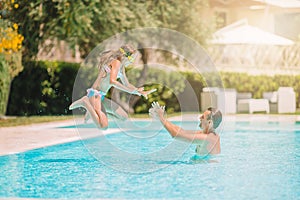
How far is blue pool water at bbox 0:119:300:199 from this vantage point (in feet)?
21.4

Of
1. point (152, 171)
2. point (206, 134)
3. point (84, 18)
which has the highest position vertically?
point (84, 18)

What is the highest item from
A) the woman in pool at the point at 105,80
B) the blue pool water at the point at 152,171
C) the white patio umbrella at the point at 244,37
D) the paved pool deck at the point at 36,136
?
the white patio umbrella at the point at 244,37

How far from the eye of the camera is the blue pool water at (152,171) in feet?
21.4

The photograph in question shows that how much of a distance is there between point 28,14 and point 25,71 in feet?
8.51

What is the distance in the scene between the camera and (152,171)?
8195 millimetres

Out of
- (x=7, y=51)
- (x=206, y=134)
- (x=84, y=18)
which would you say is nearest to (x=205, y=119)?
(x=206, y=134)

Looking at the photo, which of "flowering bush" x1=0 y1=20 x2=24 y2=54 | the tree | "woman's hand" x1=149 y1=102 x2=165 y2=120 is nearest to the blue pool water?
"woman's hand" x1=149 y1=102 x2=165 y2=120

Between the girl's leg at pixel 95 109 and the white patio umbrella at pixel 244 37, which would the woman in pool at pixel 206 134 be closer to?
the girl's leg at pixel 95 109

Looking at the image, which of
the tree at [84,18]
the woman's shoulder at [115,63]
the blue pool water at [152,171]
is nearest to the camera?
the blue pool water at [152,171]

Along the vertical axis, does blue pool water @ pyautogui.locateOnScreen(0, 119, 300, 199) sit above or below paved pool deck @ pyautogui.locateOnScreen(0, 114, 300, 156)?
below

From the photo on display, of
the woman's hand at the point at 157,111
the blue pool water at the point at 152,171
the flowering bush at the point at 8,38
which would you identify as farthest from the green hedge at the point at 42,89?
the woman's hand at the point at 157,111

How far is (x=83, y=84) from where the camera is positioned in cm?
2061

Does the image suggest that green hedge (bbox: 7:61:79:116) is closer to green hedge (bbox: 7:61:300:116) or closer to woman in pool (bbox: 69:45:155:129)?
green hedge (bbox: 7:61:300:116)

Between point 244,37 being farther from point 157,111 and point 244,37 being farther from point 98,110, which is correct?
point 157,111
